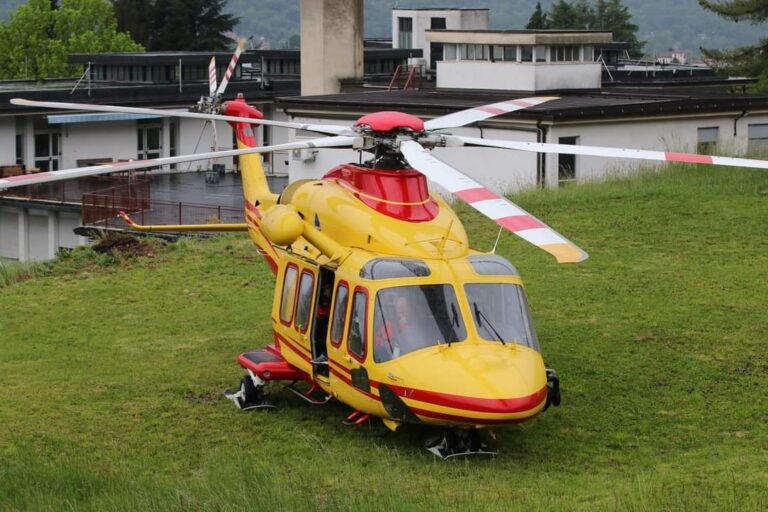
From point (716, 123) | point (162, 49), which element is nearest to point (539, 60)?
point (716, 123)

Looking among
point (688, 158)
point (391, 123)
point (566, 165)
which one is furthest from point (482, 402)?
point (566, 165)

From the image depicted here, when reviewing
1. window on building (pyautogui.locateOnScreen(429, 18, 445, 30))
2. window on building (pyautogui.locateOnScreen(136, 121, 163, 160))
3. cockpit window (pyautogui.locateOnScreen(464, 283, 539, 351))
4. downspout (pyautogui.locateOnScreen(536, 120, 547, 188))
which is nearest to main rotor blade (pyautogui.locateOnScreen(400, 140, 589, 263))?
cockpit window (pyautogui.locateOnScreen(464, 283, 539, 351))

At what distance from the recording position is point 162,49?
94688mm

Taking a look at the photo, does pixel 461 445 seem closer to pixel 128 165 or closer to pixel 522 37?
pixel 128 165

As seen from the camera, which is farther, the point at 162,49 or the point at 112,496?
the point at 162,49

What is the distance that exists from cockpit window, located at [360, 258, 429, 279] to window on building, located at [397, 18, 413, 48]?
212ft

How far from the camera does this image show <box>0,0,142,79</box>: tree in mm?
83119

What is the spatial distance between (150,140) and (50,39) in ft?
122

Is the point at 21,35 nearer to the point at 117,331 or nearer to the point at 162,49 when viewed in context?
the point at 162,49

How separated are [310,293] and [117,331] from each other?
6157 mm

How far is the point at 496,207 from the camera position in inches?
442

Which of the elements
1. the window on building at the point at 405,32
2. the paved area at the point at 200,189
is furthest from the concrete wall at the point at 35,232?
the window on building at the point at 405,32

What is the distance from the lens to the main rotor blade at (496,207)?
33.8 feet

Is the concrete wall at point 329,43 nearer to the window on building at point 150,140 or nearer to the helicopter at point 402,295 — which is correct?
the window on building at point 150,140
